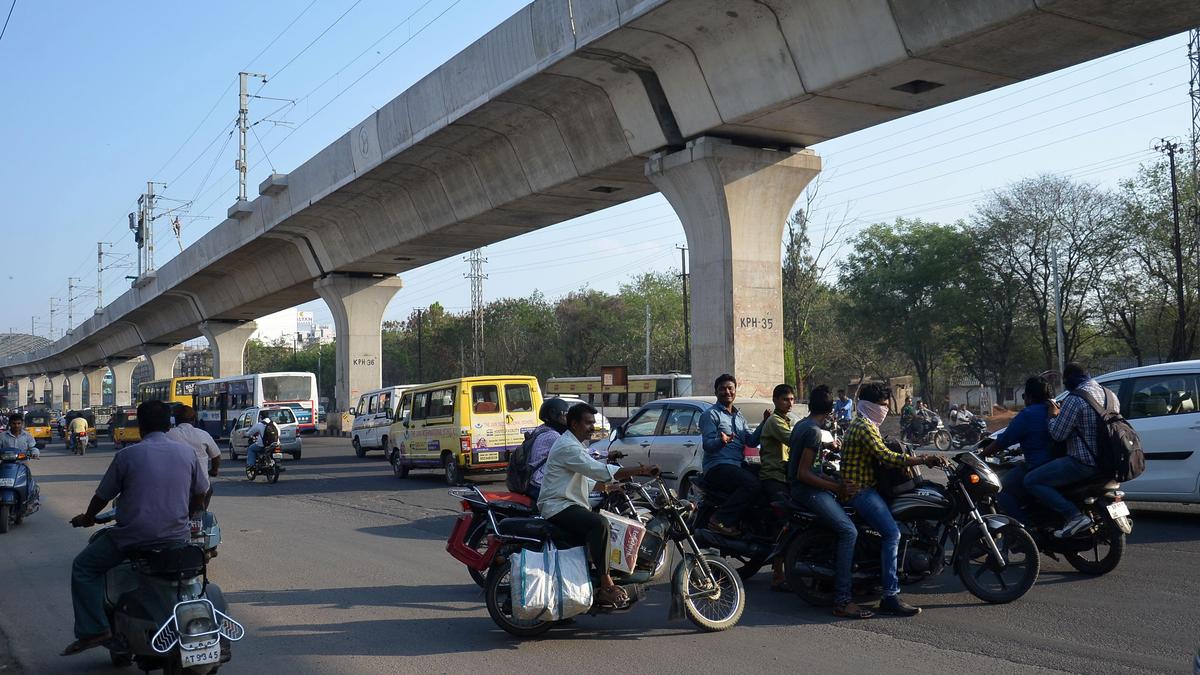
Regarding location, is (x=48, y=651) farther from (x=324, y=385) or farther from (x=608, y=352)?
(x=324, y=385)

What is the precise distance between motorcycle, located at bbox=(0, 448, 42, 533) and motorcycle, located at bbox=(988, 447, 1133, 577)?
505 inches

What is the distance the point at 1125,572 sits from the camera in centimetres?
854

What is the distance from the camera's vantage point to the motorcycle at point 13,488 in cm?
1377

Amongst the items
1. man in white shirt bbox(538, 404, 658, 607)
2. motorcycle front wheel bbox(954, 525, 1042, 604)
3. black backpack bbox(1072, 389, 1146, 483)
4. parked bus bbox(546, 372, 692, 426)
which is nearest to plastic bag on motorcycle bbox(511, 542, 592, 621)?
man in white shirt bbox(538, 404, 658, 607)

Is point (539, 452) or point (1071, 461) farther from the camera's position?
point (539, 452)

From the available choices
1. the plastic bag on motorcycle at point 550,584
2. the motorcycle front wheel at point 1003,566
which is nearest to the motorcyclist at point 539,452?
the plastic bag on motorcycle at point 550,584

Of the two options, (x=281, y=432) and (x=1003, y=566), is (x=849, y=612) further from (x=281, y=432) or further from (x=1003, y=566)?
(x=281, y=432)

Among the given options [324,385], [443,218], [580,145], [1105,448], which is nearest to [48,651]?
[1105,448]

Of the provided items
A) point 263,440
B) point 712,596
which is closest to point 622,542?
point 712,596

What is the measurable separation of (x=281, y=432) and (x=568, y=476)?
24.7 metres

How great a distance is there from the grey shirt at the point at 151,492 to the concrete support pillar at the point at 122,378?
96.3 meters

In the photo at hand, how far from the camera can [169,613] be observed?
5414 mm

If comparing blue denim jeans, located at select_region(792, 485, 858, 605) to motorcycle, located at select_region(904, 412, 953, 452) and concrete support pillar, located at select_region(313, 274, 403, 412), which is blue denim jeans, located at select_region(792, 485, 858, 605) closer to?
motorcycle, located at select_region(904, 412, 953, 452)

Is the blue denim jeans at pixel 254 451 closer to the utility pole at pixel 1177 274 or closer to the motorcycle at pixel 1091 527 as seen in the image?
the motorcycle at pixel 1091 527
